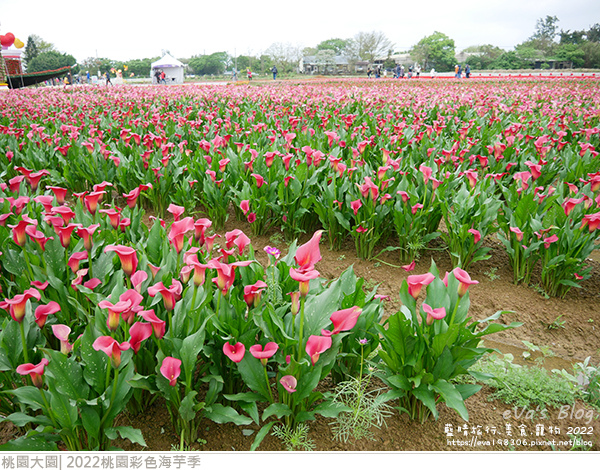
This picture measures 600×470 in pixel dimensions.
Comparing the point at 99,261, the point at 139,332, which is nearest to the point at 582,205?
the point at 139,332

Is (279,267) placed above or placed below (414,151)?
below

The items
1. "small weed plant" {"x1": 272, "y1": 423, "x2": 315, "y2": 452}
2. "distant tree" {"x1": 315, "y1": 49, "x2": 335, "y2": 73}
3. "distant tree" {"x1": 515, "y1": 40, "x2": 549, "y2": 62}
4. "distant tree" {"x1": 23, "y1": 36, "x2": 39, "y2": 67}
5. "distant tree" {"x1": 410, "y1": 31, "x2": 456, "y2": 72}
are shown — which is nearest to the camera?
"small weed plant" {"x1": 272, "y1": 423, "x2": 315, "y2": 452}

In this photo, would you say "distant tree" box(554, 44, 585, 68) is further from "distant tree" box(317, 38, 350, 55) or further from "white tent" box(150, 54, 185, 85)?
"distant tree" box(317, 38, 350, 55)

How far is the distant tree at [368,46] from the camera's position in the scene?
210 feet

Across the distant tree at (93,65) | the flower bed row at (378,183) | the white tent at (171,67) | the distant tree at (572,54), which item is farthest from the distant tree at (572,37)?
the distant tree at (93,65)

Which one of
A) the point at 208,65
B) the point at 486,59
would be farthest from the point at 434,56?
the point at 208,65

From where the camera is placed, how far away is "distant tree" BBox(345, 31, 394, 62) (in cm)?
6412

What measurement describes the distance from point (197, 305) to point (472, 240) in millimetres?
2346

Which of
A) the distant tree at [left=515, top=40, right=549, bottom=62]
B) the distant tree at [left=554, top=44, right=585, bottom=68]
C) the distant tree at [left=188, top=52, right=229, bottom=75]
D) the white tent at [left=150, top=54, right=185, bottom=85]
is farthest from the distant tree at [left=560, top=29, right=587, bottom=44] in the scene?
the distant tree at [left=188, top=52, right=229, bottom=75]

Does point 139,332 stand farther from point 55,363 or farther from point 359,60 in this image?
point 359,60

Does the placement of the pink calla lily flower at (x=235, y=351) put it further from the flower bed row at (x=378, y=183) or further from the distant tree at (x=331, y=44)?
the distant tree at (x=331, y=44)

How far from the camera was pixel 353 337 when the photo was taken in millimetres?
1819
